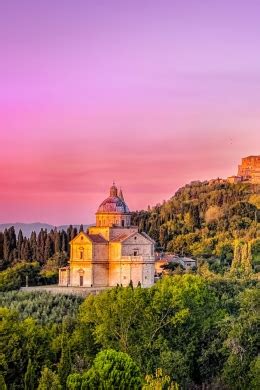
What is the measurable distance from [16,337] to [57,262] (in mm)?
30555

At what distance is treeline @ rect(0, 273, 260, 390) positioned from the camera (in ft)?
98.8

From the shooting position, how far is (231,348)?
114ft

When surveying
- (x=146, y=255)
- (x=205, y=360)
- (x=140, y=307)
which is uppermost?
(x=146, y=255)

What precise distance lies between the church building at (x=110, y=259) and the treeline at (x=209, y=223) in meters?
14.0

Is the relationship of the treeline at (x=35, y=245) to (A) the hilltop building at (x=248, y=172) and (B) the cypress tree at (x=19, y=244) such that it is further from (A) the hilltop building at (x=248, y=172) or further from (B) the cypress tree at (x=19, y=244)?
(A) the hilltop building at (x=248, y=172)

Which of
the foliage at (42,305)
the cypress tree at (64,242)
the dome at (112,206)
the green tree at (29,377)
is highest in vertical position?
the dome at (112,206)

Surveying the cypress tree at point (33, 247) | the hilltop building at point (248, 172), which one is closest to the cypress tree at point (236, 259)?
the cypress tree at point (33, 247)

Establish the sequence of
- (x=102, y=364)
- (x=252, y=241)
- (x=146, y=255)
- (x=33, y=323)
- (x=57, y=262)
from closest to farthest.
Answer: (x=102, y=364) → (x=33, y=323) → (x=146, y=255) → (x=57, y=262) → (x=252, y=241)

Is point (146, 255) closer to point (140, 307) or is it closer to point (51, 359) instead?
point (140, 307)

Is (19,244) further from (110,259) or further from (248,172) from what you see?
(248,172)

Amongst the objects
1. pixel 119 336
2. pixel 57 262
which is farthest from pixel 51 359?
pixel 57 262

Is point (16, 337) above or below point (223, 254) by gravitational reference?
below

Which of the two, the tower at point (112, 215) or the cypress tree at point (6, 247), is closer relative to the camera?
the tower at point (112, 215)

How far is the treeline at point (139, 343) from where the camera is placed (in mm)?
30125
